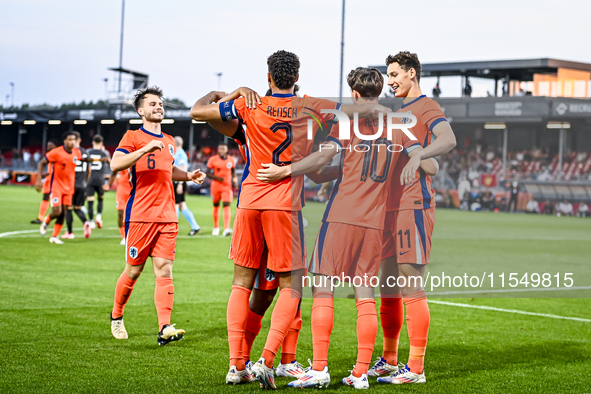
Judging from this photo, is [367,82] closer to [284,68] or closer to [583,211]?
[284,68]

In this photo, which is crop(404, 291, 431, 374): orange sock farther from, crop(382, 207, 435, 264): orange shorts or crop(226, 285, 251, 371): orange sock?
crop(226, 285, 251, 371): orange sock

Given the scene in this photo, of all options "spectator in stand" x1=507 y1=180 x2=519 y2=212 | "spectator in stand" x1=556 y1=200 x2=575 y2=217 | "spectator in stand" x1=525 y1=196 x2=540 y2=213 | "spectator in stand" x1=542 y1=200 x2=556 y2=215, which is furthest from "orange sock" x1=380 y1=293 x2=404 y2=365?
"spectator in stand" x1=507 y1=180 x2=519 y2=212

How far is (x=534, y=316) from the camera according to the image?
7.34 metres

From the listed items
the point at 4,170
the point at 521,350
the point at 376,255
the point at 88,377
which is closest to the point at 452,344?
the point at 521,350

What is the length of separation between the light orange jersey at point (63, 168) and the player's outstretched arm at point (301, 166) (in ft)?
31.3

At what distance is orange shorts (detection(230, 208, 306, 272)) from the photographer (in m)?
4.25

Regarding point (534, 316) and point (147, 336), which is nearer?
point (147, 336)

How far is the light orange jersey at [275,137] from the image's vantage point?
4.20 metres

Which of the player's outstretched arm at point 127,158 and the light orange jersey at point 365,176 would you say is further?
the player's outstretched arm at point 127,158

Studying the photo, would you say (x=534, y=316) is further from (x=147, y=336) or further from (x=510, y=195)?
(x=510, y=195)

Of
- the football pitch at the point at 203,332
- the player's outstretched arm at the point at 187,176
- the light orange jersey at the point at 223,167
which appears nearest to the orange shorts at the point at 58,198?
the football pitch at the point at 203,332

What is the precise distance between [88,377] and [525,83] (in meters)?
36.3

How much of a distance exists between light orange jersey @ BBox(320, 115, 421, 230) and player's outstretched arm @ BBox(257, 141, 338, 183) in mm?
102

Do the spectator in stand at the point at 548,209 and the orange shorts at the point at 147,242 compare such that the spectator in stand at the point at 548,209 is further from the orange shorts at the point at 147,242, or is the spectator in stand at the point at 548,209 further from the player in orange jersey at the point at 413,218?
the player in orange jersey at the point at 413,218
